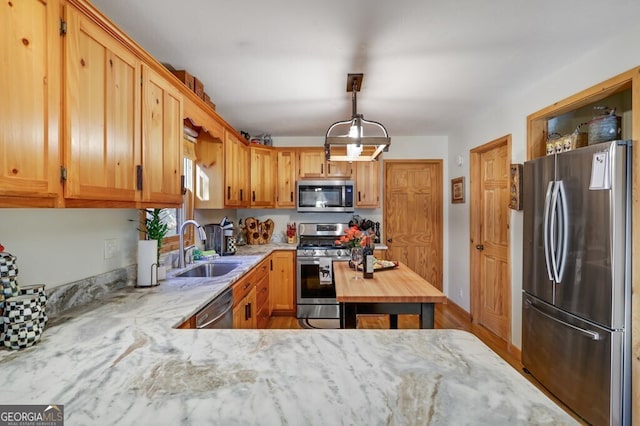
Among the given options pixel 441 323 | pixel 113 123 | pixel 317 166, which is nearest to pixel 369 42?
pixel 113 123

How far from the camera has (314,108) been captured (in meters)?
3.13

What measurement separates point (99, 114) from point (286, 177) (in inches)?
116

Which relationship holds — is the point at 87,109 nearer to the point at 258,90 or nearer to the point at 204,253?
the point at 258,90

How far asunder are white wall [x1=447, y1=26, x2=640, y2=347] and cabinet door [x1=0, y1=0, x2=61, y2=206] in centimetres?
277

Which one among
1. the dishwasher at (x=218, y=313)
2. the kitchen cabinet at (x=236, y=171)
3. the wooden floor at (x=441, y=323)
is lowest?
the wooden floor at (x=441, y=323)

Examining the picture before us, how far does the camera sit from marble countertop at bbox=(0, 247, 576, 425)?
693mm

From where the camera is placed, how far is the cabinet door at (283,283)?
3777mm

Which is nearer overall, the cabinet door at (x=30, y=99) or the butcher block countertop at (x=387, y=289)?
the cabinet door at (x=30, y=99)

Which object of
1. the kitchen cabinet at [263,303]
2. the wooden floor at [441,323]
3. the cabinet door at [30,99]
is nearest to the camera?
the cabinet door at [30,99]

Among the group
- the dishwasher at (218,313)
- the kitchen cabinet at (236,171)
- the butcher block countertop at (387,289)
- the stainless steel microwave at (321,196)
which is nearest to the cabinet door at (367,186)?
the stainless steel microwave at (321,196)

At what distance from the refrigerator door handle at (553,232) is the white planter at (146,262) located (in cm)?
256

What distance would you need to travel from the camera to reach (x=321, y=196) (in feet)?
13.2

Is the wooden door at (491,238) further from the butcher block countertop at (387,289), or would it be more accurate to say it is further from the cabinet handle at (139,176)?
the cabinet handle at (139,176)

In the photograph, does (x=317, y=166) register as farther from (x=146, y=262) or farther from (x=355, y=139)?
(x=146, y=262)
